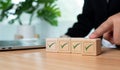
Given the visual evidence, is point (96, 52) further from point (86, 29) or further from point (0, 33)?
point (0, 33)

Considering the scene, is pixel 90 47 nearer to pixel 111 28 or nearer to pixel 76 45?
pixel 76 45

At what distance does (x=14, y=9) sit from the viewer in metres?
2.78

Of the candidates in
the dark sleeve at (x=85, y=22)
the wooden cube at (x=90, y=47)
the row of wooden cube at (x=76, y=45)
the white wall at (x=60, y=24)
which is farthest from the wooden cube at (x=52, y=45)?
the white wall at (x=60, y=24)

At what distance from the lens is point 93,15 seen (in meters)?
1.46

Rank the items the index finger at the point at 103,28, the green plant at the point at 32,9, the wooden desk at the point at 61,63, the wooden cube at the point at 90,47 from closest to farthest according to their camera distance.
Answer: the wooden desk at the point at 61,63 < the wooden cube at the point at 90,47 < the index finger at the point at 103,28 < the green plant at the point at 32,9

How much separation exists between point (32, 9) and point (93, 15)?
4.90 ft

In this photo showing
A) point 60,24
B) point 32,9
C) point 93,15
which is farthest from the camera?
point 60,24

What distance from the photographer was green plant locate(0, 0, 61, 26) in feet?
8.87

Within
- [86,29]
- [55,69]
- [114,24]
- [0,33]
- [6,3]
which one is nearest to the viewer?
[55,69]

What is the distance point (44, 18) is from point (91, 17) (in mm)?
1537

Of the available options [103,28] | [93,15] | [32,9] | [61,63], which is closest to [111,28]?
[103,28]

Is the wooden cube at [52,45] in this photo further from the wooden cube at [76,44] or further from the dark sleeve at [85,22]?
the dark sleeve at [85,22]

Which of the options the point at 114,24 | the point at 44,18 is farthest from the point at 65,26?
the point at 114,24

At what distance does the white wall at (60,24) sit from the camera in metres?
2.73
